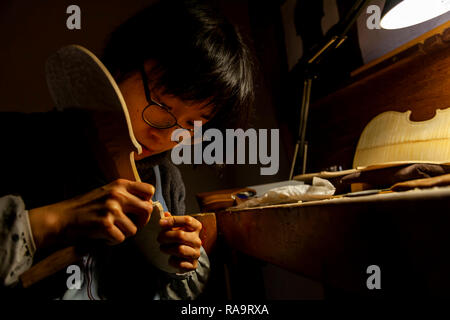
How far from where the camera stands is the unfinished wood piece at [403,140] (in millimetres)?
871

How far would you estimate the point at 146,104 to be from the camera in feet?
2.24

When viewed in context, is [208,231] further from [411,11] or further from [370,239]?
[411,11]

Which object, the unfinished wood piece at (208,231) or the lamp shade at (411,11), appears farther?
the unfinished wood piece at (208,231)

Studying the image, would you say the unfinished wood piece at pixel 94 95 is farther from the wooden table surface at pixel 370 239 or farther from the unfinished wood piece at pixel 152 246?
the wooden table surface at pixel 370 239

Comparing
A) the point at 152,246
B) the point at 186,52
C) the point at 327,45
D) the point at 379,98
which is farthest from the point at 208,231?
the point at 379,98

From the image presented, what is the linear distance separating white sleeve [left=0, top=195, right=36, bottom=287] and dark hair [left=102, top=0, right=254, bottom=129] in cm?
46

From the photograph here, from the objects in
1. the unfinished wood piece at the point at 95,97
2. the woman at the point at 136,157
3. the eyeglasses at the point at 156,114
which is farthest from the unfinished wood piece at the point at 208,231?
the unfinished wood piece at the point at 95,97

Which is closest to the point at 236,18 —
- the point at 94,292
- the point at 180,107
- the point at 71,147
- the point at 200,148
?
the point at 200,148

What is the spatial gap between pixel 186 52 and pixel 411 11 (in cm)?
83

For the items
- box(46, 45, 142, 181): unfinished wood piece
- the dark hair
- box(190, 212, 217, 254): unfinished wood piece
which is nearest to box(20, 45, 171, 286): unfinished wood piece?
box(46, 45, 142, 181): unfinished wood piece

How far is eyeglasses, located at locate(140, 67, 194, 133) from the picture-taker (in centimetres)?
68

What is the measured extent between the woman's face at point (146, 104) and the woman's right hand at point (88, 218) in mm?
374

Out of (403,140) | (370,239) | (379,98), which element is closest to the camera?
(370,239)

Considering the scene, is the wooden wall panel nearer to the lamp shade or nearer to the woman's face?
the lamp shade
